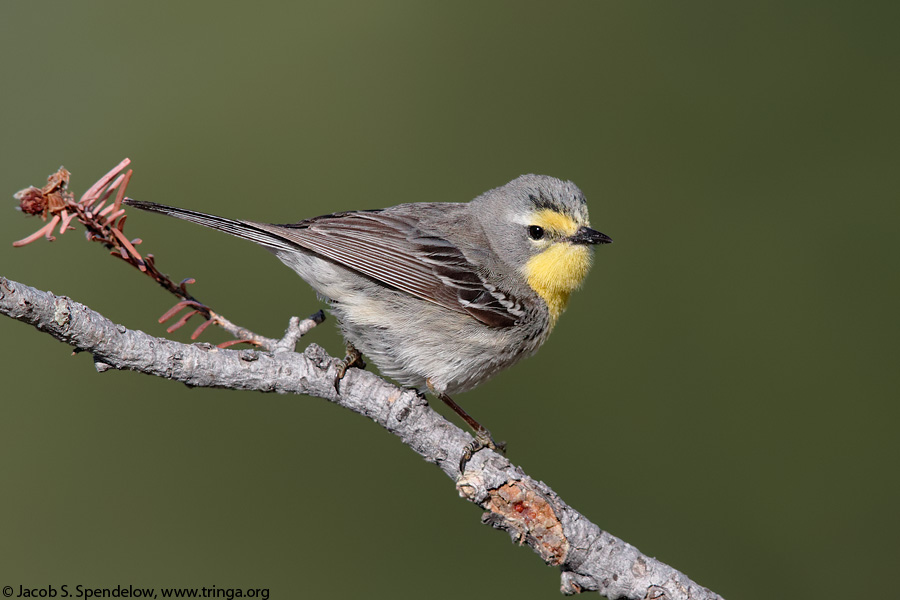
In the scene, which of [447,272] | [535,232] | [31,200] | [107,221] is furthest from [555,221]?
[31,200]

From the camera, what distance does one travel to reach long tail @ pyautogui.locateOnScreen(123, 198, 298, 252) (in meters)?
2.71

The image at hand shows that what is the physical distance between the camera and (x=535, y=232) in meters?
3.92

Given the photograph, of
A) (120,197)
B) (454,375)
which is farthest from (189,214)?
(454,375)

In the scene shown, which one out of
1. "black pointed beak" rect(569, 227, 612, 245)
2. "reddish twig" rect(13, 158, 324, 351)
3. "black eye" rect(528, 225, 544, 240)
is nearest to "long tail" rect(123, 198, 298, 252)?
"reddish twig" rect(13, 158, 324, 351)

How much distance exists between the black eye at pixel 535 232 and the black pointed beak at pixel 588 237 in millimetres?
164

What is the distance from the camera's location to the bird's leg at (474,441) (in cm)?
243

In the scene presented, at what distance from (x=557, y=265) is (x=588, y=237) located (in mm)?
221

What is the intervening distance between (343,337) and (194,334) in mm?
1023

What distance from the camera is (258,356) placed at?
8.02 ft

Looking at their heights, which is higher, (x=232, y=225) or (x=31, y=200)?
(x=232, y=225)

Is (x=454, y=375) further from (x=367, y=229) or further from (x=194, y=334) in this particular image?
(x=194, y=334)

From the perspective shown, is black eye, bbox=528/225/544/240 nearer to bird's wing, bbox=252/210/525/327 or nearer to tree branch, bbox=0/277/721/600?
bird's wing, bbox=252/210/525/327

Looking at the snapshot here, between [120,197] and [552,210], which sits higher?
[552,210]

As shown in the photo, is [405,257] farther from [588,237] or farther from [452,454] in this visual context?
[452,454]
